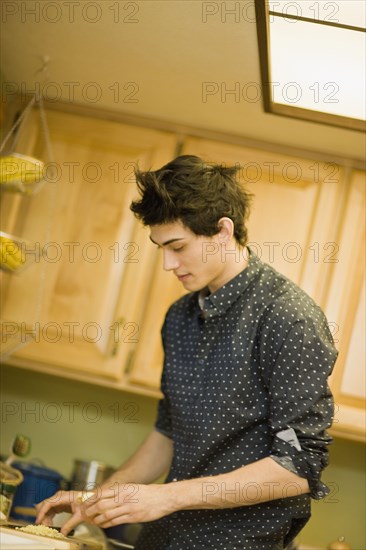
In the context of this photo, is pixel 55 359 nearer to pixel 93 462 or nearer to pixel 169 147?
pixel 93 462

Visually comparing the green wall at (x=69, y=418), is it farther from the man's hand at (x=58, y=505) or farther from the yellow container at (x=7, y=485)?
the man's hand at (x=58, y=505)

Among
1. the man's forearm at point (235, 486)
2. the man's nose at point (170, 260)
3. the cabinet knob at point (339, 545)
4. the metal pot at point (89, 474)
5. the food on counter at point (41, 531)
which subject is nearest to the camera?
the food on counter at point (41, 531)

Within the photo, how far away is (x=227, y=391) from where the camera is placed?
6.05 feet

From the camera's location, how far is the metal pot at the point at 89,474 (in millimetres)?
2771

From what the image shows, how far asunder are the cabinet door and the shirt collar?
78cm

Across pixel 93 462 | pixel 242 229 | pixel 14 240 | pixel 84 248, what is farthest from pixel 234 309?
pixel 93 462

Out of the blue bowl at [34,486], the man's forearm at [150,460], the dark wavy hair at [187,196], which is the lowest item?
the blue bowl at [34,486]

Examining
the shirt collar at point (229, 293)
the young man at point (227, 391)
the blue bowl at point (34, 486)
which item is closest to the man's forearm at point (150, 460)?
the young man at point (227, 391)

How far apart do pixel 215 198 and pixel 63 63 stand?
2.74ft

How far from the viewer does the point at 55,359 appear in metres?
2.67

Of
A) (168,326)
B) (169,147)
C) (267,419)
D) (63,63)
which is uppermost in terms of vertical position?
(63,63)

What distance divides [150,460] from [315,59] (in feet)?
3.49

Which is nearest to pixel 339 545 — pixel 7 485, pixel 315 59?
pixel 7 485

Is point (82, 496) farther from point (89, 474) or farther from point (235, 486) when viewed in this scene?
point (89, 474)
